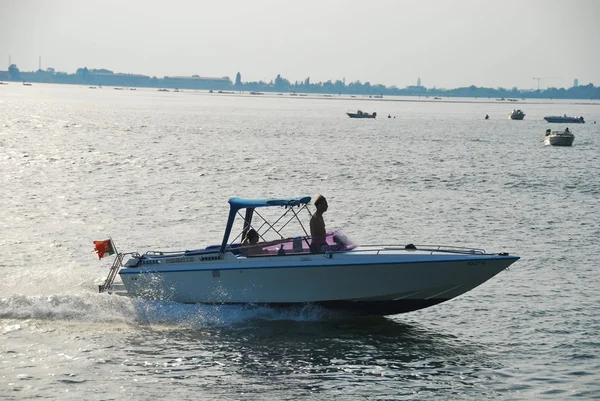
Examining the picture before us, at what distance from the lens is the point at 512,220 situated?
3731 cm

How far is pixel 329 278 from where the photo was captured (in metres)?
20.3

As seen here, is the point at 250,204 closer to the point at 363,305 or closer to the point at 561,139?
the point at 363,305

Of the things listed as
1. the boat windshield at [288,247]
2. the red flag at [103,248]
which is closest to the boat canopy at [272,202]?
the boat windshield at [288,247]

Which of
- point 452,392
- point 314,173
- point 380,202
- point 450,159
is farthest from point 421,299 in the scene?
point 450,159

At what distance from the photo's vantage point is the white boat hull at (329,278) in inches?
793

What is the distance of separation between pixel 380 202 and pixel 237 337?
2321cm

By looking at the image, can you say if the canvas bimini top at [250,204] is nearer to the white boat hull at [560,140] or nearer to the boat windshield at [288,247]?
the boat windshield at [288,247]

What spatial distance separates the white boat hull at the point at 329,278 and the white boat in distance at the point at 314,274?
0.07 feet

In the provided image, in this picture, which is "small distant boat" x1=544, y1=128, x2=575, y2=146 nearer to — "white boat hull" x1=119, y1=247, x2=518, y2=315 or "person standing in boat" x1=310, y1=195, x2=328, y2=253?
"white boat hull" x1=119, y1=247, x2=518, y2=315

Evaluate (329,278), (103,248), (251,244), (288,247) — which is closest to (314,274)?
(329,278)

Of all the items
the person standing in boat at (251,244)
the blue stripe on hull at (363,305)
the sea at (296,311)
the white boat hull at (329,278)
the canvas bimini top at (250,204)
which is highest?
the canvas bimini top at (250,204)

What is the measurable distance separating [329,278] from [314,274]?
1.16ft

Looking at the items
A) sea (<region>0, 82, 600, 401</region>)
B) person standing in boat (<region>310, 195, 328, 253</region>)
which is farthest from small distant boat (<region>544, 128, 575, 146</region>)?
person standing in boat (<region>310, 195, 328, 253</region>)

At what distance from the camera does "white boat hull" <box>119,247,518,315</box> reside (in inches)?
793
